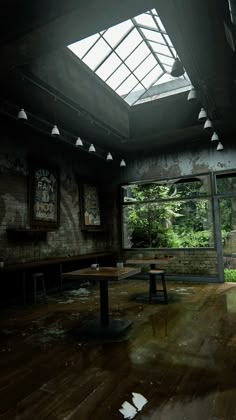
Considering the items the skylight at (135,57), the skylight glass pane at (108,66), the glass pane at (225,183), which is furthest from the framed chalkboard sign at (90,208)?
the glass pane at (225,183)

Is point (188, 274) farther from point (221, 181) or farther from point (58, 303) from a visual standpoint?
point (58, 303)

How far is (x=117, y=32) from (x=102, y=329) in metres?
5.09

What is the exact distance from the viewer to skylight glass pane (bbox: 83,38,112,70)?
488cm

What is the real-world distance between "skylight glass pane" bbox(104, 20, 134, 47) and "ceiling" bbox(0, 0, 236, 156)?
2.22 feet

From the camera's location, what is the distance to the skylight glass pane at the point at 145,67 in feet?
18.6

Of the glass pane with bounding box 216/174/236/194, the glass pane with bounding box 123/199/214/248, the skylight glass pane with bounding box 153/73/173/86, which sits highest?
the skylight glass pane with bounding box 153/73/173/86

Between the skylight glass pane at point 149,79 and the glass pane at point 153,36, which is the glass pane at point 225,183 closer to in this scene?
the skylight glass pane at point 149,79

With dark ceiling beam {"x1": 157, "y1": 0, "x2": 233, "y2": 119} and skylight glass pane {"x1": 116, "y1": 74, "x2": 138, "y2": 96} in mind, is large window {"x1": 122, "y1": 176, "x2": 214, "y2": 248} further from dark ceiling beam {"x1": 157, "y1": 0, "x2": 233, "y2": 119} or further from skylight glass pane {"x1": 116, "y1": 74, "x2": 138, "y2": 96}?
dark ceiling beam {"x1": 157, "y1": 0, "x2": 233, "y2": 119}

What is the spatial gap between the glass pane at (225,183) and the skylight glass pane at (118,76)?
3560 mm

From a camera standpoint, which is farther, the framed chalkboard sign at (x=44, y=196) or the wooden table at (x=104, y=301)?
the framed chalkboard sign at (x=44, y=196)

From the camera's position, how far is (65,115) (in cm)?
552

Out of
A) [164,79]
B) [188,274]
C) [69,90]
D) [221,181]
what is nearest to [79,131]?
[69,90]

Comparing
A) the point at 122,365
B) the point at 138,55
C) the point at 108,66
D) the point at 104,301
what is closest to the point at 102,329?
the point at 104,301

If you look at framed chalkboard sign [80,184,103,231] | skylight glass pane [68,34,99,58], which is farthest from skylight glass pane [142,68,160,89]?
framed chalkboard sign [80,184,103,231]
